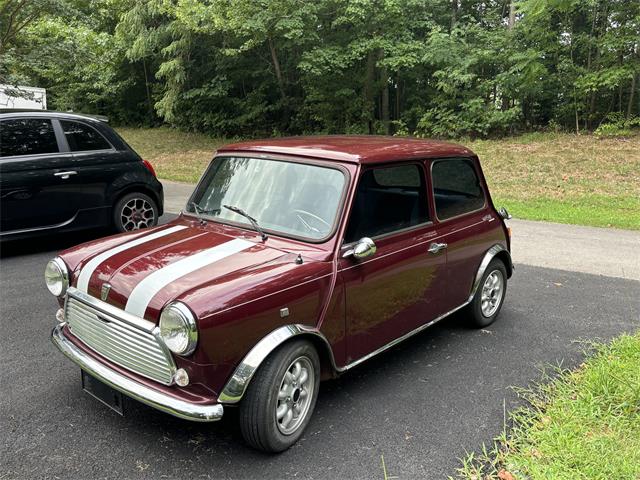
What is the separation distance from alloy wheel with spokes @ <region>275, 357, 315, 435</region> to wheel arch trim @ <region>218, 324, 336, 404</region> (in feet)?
0.63

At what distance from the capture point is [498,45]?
56.4 ft

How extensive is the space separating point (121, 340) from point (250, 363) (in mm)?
728

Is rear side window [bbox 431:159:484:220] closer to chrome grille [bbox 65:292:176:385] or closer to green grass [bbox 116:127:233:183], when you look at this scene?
chrome grille [bbox 65:292:176:385]

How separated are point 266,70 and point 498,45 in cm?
957

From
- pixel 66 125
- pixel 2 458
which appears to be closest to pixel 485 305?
pixel 2 458

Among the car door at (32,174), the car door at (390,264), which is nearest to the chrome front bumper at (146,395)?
the car door at (390,264)

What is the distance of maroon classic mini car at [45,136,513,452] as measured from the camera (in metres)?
2.54

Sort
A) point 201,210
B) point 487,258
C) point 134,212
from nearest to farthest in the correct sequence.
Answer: point 201,210
point 487,258
point 134,212

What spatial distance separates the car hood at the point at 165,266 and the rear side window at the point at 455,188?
150cm

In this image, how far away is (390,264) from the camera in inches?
133

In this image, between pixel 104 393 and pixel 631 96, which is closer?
pixel 104 393

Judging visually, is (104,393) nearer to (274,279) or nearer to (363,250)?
(274,279)

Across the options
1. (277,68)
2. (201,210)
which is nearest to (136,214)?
(201,210)

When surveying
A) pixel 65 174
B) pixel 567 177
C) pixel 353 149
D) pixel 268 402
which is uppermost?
pixel 353 149
